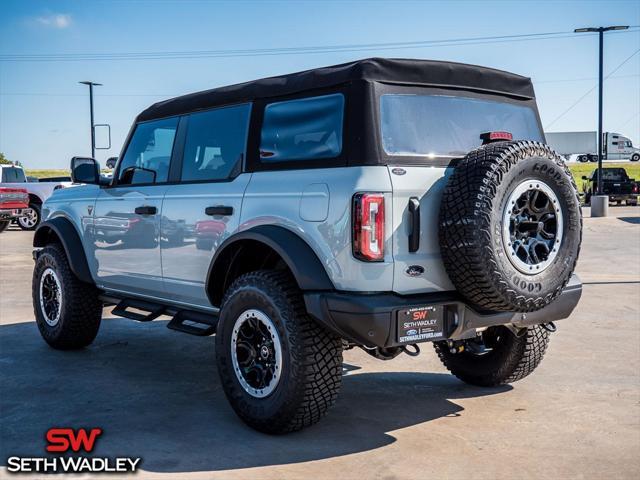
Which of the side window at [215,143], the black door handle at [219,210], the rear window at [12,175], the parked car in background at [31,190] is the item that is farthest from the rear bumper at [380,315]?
the rear window at [12,175]

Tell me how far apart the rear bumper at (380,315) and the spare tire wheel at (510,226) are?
0.11m

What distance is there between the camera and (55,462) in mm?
3900

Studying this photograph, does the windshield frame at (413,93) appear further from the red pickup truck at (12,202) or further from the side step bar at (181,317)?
the red pickup truck at (12,202)

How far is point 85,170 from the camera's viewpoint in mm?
6230

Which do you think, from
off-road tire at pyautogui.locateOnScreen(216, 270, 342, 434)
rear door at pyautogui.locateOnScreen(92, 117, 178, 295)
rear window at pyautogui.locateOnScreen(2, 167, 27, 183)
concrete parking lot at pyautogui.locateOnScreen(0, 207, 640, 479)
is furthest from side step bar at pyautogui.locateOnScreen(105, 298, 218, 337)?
rear window at pyautogui.locateOnScreen(2, 167, 27, 183)

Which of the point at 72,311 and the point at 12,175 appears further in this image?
the point at 12,175

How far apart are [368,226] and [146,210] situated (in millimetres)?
2250

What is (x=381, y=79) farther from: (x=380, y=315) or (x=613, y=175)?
(x=613, y=175)

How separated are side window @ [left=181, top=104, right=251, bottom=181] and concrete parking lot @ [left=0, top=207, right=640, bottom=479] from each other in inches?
60.5

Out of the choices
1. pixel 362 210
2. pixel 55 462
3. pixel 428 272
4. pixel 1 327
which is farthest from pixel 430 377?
pixel 1 327

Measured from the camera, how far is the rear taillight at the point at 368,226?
3855 mm

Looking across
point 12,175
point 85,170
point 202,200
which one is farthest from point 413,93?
point 12,175

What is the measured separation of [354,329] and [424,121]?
4.23 feet

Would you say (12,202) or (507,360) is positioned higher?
(12,202)
